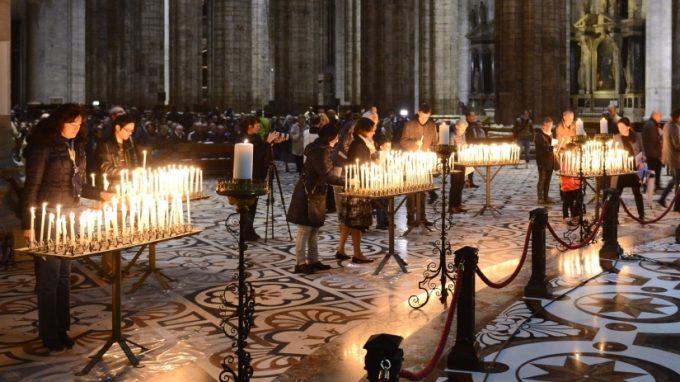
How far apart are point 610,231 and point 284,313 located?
411 centimetres

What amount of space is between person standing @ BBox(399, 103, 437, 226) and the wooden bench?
861 cm

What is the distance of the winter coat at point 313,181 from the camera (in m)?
8.32

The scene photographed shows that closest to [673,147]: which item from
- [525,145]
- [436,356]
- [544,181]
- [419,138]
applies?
[544,181]

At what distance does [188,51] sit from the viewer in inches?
1300

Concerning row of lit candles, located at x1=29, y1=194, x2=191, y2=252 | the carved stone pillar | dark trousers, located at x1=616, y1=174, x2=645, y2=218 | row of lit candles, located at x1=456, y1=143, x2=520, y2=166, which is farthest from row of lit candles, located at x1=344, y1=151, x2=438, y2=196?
the carved stone pillar

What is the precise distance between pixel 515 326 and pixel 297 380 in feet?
7.11

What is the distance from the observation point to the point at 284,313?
272 inches

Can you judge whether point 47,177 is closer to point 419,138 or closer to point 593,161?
point 419,138

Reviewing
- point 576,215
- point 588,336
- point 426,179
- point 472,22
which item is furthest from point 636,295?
point 472,22

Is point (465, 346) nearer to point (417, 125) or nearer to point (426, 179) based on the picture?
point (426, 179)

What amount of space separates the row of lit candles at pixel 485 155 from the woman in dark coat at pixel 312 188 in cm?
437

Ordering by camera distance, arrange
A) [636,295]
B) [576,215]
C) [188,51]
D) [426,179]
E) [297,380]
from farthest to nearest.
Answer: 1. [188,51]
2. [576,215]
3. [426,179]
4. [636,295]
5. [297,380]

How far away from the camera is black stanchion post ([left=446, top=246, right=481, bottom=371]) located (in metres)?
5.39

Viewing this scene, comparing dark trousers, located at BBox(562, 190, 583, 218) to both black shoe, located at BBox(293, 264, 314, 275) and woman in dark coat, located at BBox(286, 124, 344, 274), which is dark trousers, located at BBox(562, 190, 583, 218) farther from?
black shoe, located at BBox(293, 264, 314, 275)
